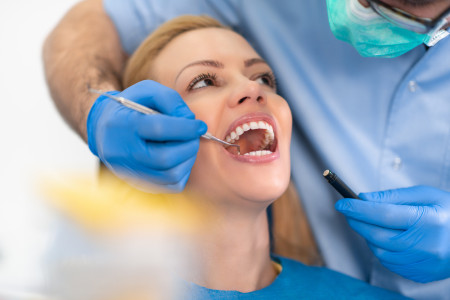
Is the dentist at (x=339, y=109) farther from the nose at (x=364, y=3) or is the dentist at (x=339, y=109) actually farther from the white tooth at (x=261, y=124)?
the white tooth at (x=261, y=124)

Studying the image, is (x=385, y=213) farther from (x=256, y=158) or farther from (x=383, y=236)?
(x=256, y=158)

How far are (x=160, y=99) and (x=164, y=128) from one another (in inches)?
3.9

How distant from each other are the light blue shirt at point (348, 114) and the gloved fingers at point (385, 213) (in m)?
0.22

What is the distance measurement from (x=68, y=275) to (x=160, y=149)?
40 cm

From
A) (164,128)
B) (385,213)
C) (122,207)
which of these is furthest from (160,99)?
(385,213)

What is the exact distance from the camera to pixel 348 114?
155 centimetres

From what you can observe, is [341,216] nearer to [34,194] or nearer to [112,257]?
[112,257]

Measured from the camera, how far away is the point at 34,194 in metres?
1.39

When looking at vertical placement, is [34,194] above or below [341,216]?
above

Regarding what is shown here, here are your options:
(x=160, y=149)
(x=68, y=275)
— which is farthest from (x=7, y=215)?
(x=160, y=149)

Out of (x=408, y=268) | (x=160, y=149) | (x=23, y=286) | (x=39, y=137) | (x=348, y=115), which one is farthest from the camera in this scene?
(x=39, y=137)

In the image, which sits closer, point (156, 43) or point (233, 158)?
point (233, 158)

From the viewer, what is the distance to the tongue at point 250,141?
1439 mm

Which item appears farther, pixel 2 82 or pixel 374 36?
pixel 2 82
